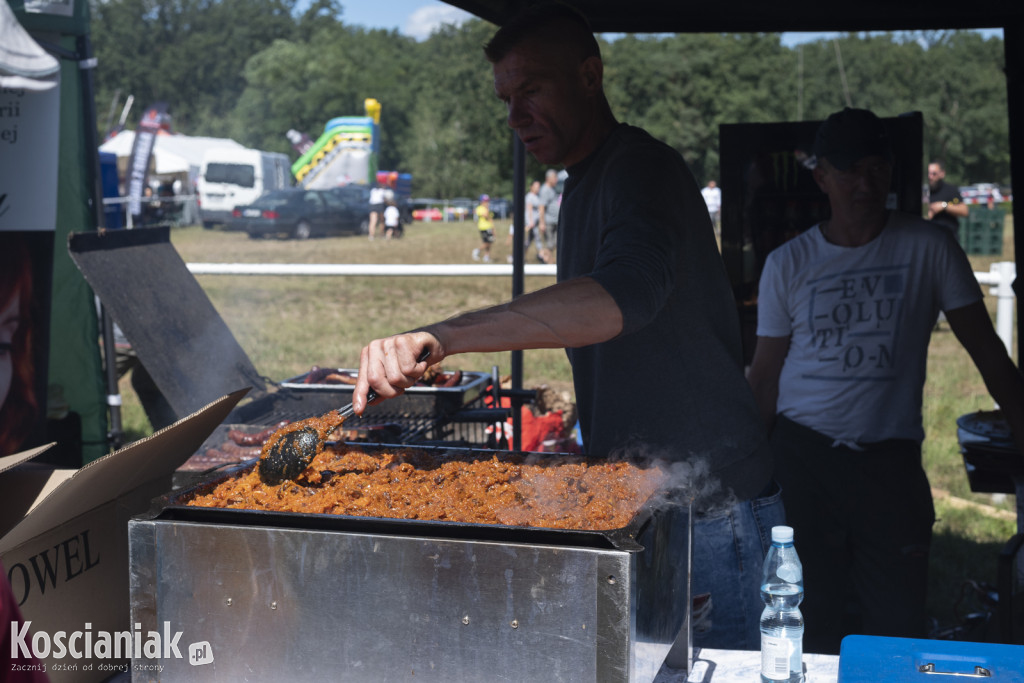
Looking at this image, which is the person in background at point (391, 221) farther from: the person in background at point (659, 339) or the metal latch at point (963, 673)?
the metal latch at point (963, 673)

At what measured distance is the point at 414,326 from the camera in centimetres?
1375

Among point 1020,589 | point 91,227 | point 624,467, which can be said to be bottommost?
point 1020,589

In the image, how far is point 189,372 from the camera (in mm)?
3289

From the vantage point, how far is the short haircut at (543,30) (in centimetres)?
209

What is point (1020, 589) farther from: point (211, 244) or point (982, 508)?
point (211, 244)

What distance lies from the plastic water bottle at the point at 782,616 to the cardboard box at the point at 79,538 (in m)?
1.20

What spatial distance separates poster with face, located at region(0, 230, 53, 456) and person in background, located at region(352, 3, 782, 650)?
2.31m

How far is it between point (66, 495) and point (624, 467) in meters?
1.10

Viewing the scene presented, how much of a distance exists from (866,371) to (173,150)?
3736 cm

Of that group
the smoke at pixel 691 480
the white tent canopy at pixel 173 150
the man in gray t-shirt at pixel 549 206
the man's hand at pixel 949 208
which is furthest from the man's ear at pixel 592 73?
the white tent canopy at pixel 173 150

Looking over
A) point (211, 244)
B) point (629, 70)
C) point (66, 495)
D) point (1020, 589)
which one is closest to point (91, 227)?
point (66, 495)

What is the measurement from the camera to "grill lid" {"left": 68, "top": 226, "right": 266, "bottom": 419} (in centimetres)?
302

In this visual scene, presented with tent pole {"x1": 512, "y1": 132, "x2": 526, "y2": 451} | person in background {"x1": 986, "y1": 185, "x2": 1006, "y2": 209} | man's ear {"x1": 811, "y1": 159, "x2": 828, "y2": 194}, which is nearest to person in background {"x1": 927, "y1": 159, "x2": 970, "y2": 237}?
man's ear {"x1": 811, "y1": 159, "x2": 828, "y2": 194}

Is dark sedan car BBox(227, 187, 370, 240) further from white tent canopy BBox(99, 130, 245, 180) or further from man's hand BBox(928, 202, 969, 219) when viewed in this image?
man's hand BBox(928, 202, 969, 219)
